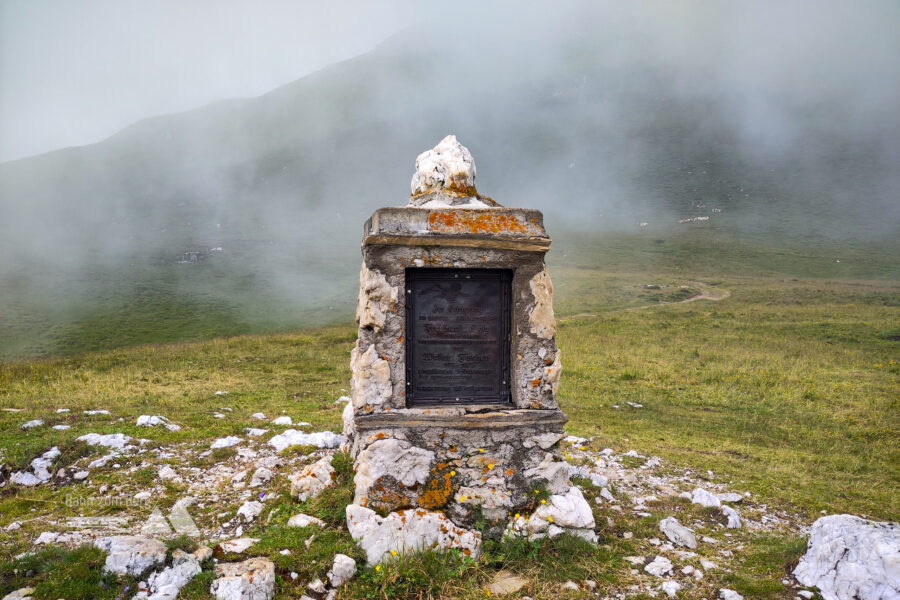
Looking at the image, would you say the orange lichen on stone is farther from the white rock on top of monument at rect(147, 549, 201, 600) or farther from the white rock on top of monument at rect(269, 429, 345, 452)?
the white rock on top of monument at rect(269, 429, 345, 452)

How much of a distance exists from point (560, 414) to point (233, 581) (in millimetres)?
4073

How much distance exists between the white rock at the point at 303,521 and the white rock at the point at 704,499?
537 cm

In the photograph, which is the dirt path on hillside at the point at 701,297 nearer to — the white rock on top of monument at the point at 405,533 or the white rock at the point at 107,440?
the white rock at the point at 107,440

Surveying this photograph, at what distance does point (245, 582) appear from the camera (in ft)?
15.2

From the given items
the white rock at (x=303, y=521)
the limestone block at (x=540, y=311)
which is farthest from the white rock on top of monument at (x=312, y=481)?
the limestone block at (x=540, y=311)

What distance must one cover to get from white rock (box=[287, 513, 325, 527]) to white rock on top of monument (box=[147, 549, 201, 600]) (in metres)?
1.10

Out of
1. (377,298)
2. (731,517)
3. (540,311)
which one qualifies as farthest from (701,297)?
(377,298)

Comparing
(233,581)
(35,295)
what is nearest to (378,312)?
(233,581)

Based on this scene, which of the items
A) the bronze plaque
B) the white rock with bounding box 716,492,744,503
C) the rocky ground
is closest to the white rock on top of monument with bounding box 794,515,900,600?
the rocky ground

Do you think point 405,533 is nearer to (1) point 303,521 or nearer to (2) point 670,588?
(1) point 303,521

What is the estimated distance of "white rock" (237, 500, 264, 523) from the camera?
19.9 feet

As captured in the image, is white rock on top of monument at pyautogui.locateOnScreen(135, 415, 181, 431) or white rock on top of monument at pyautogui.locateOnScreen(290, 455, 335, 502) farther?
white rock on top of monument at pyautogui.locateOnScreen(135, 415, 181, 431)

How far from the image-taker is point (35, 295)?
46781 mm

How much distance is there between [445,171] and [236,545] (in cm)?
526
